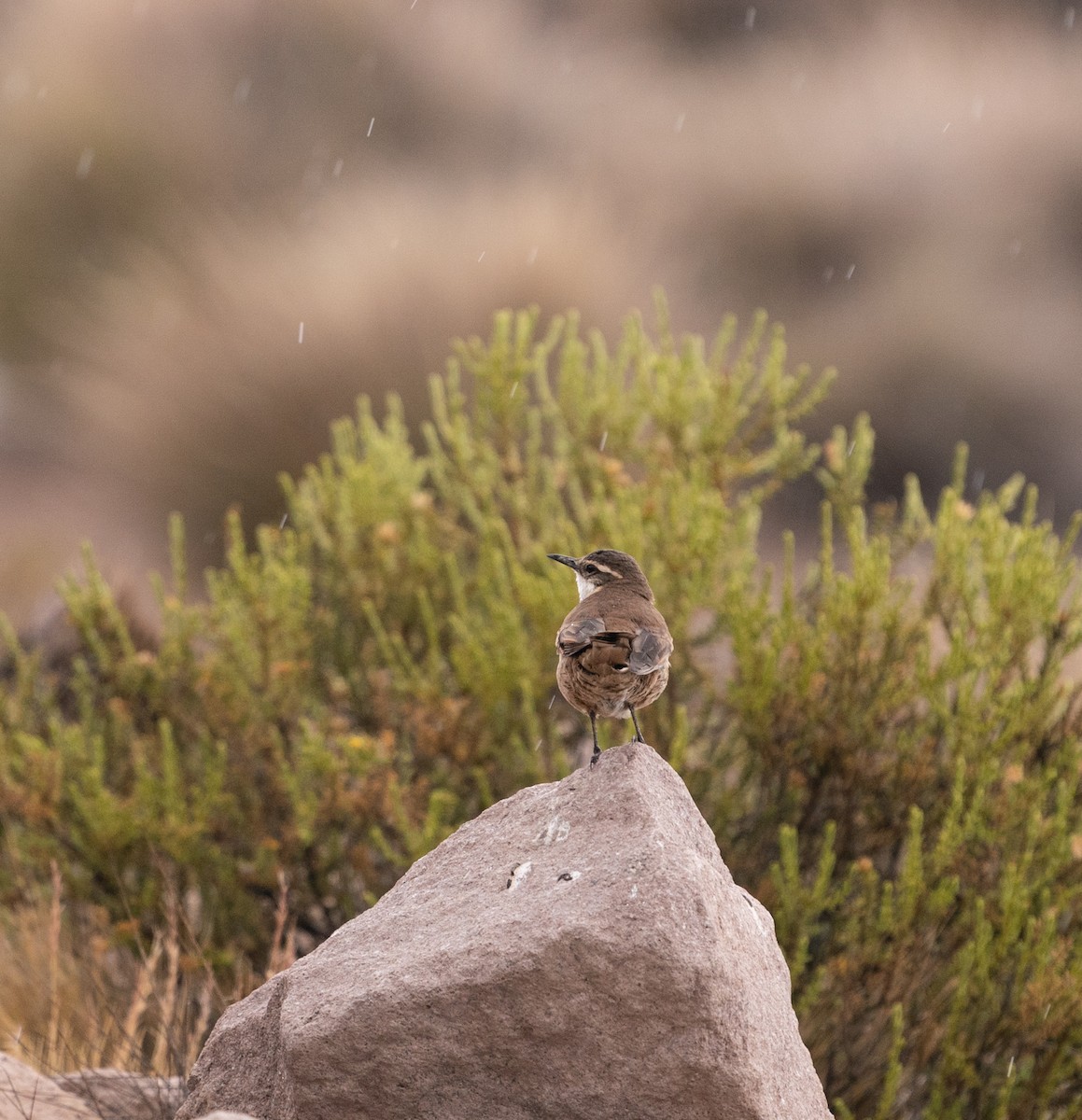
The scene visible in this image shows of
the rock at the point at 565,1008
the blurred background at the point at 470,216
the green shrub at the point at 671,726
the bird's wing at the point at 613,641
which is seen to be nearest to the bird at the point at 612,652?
the bird's wing at the point at 613,641

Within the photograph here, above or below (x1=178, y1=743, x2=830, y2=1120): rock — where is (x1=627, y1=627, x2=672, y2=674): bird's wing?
above

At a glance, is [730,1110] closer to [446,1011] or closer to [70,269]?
[446,1011]

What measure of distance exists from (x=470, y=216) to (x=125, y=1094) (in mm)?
10752

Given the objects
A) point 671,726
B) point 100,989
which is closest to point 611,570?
point 671,726

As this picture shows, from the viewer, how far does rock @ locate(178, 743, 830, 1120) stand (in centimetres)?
239

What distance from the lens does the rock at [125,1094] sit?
10.8 feet

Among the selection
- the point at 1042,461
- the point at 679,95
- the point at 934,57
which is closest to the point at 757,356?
the point at 1042,461

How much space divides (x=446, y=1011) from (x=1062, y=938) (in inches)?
110

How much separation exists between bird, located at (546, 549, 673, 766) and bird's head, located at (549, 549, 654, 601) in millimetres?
76

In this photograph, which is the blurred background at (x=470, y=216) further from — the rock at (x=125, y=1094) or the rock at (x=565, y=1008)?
the rock at (x=565, y=1008)

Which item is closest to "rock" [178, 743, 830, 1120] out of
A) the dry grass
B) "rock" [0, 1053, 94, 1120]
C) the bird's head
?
the bird's head

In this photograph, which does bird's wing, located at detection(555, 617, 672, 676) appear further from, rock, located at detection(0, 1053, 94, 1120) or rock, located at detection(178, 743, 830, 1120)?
rock, located at detection(0, 1053, 94, 1120)

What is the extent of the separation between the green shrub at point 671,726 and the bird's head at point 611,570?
116cm

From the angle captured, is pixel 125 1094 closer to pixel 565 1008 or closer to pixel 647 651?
pixel 565 1008
